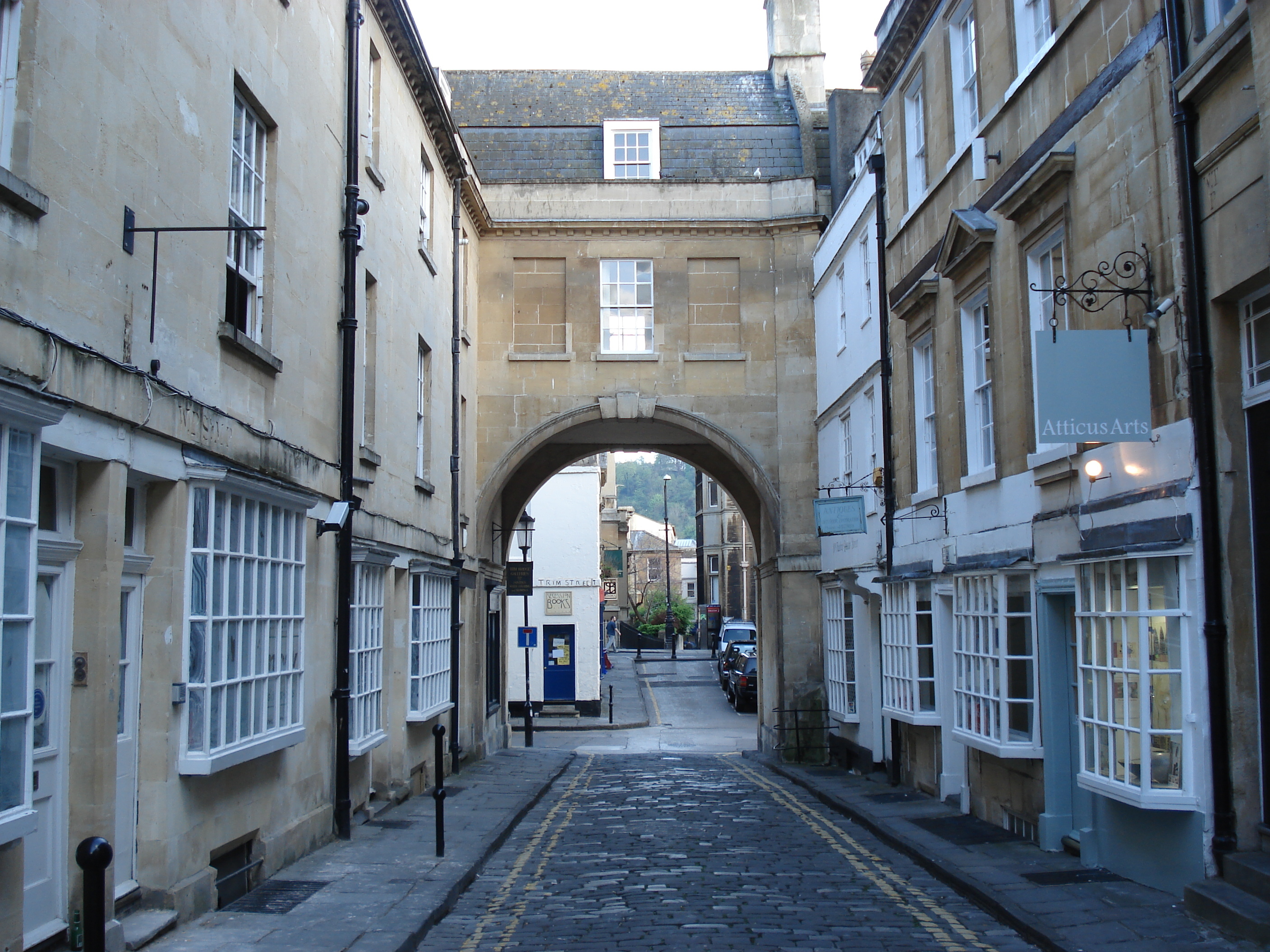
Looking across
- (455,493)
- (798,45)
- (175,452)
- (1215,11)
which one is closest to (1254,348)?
(1215,11)

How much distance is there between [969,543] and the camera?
12336 millimetres

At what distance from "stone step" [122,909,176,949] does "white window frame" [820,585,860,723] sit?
1230 centimetres

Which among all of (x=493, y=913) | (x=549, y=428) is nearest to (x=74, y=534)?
(x=493, y=913)

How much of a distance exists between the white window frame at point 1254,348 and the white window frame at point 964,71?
17.9 ft

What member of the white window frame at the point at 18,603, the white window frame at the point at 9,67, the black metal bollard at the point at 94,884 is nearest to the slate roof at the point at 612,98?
the white window frame at the point at 9,67

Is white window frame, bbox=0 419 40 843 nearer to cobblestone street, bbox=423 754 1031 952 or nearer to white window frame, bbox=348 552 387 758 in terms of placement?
cobblestone street, bbox=423 754 1031 952

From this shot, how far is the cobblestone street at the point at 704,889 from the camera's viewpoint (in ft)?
24.7

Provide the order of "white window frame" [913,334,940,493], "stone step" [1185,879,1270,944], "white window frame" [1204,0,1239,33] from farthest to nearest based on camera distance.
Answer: "white window frame" [913,334,940,493]
"white window frame" [1204,0,1239,33]
"stone step" [1185,879,1270,944]

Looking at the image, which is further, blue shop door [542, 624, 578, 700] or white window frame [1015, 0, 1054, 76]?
blue shop door [542, 624, 578, 700]

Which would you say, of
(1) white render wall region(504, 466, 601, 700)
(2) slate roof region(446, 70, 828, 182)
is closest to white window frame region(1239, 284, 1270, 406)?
(2) slate roof region(446, 70, 828, 182)

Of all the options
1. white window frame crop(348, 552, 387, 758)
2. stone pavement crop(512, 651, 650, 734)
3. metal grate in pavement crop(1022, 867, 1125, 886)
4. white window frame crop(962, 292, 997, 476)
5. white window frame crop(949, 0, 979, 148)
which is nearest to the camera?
metal grate in pavement crop(1022, 867, 1125, 886)

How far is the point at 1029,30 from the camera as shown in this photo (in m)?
11.0

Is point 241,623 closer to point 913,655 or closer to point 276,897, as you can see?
point 276,897

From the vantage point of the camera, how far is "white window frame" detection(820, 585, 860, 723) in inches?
722
